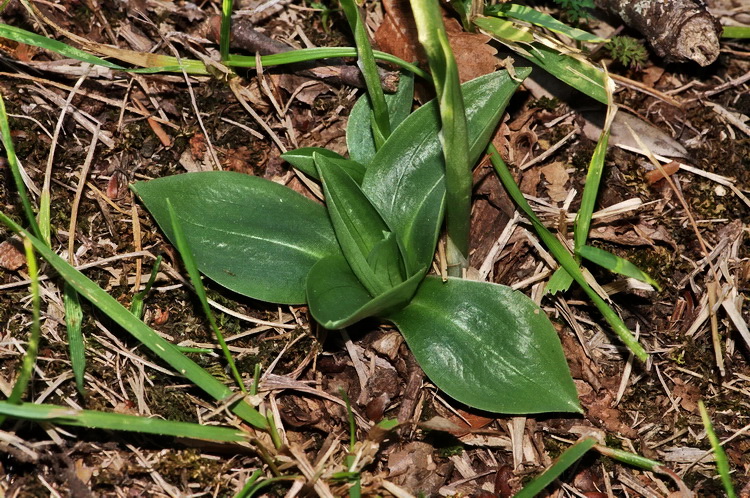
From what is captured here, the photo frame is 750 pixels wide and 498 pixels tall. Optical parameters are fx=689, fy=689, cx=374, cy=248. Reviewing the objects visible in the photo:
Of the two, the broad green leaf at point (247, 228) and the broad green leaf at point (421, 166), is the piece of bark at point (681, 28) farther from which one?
the broad green leaf at point (247, 228)

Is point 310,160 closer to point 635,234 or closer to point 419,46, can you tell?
point 419,46

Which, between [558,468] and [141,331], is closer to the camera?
[558,468]

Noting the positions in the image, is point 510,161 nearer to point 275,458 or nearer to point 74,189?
point 275,458

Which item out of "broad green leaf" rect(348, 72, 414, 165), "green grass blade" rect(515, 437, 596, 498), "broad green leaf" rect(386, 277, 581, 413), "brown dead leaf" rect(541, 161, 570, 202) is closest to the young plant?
"broad green leaf" rect(386, 277, 581, 413)

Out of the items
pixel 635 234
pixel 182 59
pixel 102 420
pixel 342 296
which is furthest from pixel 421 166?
pixel 102 420

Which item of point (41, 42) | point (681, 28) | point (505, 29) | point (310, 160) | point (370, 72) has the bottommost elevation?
point (310, 160)

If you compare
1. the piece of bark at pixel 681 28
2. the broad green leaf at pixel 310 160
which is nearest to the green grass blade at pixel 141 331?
the broad green leaf at pixel 310 160

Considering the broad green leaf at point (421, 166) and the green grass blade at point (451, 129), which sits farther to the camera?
the broad green leaf at point (421, 166)

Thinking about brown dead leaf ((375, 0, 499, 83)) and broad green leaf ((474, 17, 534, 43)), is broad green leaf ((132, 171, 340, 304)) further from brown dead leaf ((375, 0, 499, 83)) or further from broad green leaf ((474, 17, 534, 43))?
broad green leaf ((474, 17, 534, 43))
